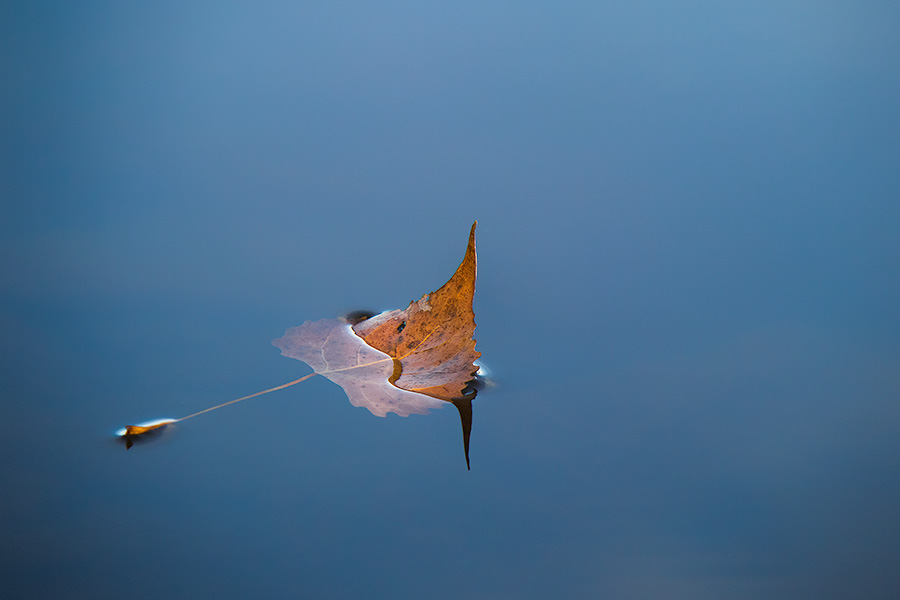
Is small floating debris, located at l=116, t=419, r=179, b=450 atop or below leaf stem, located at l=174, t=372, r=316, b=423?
below

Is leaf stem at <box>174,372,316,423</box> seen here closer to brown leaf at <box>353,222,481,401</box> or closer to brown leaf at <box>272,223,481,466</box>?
brown leaf at <box>272,223,481,466</box>

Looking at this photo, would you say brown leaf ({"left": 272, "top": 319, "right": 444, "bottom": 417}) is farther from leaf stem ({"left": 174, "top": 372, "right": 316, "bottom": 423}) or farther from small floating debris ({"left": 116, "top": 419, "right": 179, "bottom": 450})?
small floating debris ({"left": 116, "top": 419, "right": 179, "bottom": 450})

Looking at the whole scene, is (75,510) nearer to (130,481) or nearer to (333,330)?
(130,481)

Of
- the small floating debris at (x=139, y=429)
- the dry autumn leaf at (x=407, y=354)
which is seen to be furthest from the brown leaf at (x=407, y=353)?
the small floating debris at (x=139, y=429)

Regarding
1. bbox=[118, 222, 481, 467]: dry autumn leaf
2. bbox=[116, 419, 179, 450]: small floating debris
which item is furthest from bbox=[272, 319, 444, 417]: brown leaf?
bbox=[116, 419, 179, 450]: small floating debris

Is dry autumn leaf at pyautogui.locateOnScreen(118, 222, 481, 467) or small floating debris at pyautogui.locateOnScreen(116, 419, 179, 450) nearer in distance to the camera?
small floating debris at pyautogui.locateOnScreen(116, 419, 179, 450)

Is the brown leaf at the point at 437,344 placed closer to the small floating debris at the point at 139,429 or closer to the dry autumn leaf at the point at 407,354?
the dry autumn leaf at the point at 407,354

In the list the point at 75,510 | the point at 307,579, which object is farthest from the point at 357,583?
the point at 75,510
